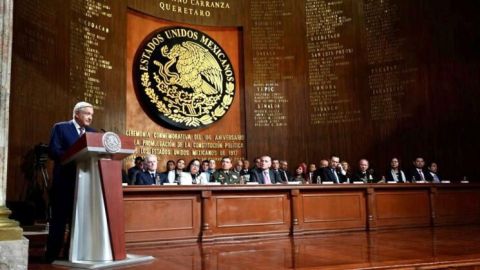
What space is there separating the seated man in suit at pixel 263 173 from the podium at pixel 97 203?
340cm

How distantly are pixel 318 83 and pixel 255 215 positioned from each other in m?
3.98

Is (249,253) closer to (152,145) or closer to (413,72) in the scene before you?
(152,145)

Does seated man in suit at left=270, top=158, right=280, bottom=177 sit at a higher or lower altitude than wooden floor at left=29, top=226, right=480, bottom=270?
higher

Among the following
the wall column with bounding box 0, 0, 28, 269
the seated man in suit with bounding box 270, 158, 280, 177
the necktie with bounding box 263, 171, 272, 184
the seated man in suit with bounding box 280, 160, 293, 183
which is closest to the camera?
the wall column with bounding box 0, 0, 28, 269

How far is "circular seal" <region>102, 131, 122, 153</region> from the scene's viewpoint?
329 cm

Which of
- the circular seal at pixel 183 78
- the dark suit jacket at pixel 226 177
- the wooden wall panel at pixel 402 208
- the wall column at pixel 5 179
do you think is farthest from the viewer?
the circular seal at pixel 183 78

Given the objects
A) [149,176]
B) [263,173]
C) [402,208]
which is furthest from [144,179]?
[402,208]

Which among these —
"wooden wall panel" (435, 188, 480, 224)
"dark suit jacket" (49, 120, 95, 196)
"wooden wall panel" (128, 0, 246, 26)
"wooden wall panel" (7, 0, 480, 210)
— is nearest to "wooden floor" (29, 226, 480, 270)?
"dark suit jacket" (49, 120, 95, 196)

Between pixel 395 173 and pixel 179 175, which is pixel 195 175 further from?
pixel 395 173

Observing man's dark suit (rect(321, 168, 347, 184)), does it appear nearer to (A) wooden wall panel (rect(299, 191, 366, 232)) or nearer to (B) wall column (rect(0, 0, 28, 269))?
(A) wooden wall panel (rect(299, 191, 366, 232))

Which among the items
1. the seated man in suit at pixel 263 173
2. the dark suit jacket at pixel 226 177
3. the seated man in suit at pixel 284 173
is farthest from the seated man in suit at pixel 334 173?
the dark suit jacket at pixel 226 177

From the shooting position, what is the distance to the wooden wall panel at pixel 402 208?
20.1ft

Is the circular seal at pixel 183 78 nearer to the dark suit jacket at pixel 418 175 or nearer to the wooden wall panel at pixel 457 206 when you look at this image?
the dark suit jacket at pixel 418 175

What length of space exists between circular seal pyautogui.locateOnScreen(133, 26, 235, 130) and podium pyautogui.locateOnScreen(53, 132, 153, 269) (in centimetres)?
439
